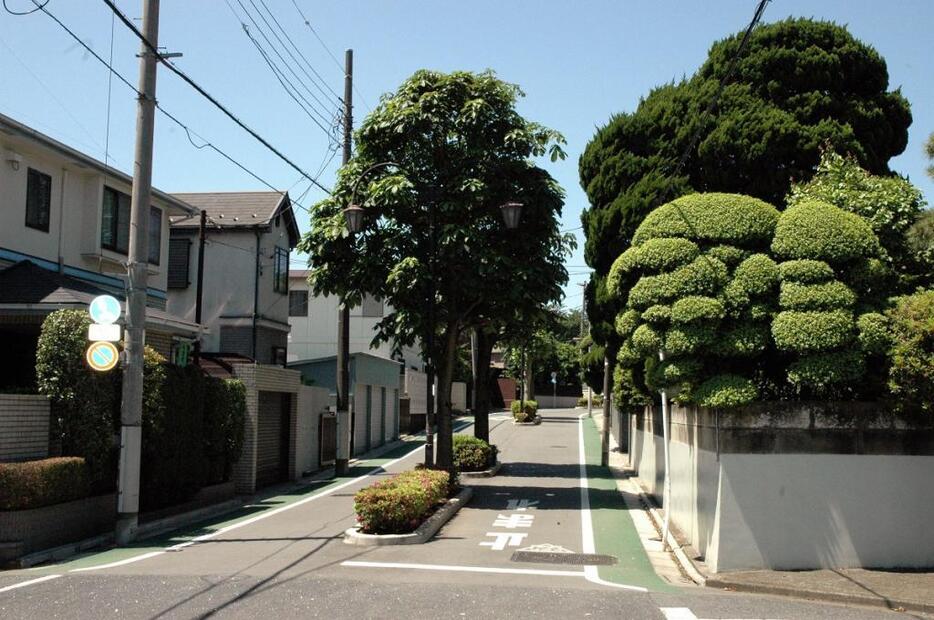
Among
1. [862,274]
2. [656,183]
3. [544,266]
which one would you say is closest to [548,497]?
[544,266]

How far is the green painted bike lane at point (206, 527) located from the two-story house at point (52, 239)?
4437mm

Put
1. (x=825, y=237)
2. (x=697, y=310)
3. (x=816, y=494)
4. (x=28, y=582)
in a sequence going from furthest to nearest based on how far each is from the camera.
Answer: (x=697, y=310)
(x=825, y=237)
(x=816, y=494)
(x=28, y=582)

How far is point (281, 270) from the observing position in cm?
3334

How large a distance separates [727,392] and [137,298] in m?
9.19

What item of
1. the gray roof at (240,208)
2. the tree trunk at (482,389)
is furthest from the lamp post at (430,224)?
the gray roof at (240,208)

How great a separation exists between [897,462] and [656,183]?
11.8 metres

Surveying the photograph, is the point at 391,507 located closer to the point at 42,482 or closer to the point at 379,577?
the point at 379,577

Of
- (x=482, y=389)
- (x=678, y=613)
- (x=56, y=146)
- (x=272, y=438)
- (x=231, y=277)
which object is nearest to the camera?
(x=678, y=613)

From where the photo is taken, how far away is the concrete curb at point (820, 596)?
30.9ft

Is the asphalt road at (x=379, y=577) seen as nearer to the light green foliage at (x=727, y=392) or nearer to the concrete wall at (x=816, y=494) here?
the concrete wall at (x=816, y=494)

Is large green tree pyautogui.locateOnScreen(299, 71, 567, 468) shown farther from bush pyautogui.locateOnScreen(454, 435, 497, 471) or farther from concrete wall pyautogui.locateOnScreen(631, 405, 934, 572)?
concrete wall pyautogui.locateOnScreen(631, 405, 934, 572)

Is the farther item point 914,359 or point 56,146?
point 56,146

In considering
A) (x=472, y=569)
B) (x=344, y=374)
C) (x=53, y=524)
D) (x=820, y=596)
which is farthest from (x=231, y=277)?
(x=820, y=596)

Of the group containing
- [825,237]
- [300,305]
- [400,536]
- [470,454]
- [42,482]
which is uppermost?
[300,305]
